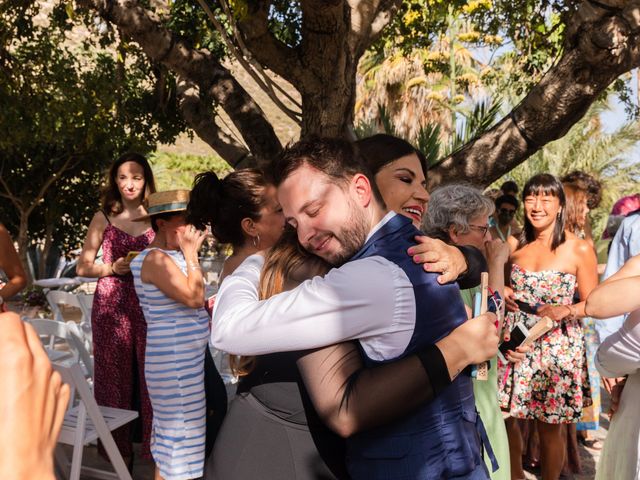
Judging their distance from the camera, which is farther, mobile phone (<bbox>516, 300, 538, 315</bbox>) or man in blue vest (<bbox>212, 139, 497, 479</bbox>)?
mobile phone (<bbox>516, 300, 538, 315</bbox>)

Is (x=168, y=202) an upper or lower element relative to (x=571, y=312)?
upper

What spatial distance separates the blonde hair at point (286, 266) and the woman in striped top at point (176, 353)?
4.49ft

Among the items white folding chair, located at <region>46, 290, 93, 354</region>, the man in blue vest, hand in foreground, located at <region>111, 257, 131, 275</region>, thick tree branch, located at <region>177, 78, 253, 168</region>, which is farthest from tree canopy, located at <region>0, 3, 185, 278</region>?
the man in blue vest

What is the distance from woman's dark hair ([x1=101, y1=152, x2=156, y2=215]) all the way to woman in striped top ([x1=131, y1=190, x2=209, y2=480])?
170 centimetres

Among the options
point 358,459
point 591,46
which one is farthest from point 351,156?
point 591,46

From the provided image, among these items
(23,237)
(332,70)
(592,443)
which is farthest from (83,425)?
(23,237)

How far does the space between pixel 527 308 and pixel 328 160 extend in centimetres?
308

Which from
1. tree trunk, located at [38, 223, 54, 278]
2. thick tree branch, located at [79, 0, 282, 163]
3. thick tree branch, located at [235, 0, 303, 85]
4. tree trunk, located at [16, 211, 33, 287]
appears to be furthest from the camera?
tree trunk, located at [38, 223, 54, 278]

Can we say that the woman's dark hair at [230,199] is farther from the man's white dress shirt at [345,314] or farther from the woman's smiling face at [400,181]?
the man's white dress shirt at [345,314]

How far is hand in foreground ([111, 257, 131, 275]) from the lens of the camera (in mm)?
4258

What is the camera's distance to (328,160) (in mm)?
1586

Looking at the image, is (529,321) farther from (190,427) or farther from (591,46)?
(190,427)

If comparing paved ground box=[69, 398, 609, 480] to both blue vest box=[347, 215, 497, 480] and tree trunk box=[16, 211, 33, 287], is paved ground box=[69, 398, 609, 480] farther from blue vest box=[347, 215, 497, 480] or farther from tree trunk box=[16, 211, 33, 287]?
tree trunk box=[16, 211, 33, 287]

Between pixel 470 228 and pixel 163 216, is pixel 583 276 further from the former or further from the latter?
pixel 163 216
